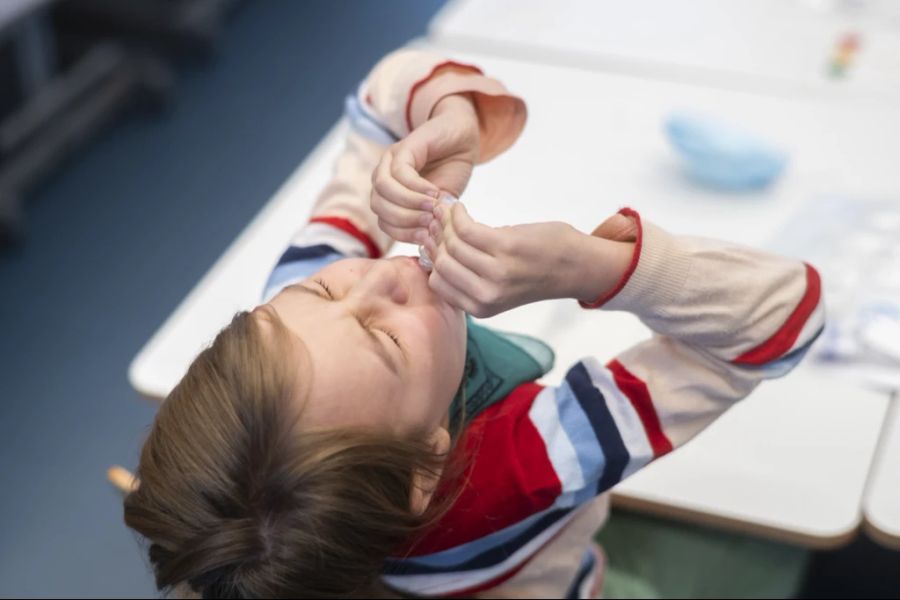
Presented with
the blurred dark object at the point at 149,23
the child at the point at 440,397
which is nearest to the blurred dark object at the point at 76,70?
the blurred dark object at the point at 149,23

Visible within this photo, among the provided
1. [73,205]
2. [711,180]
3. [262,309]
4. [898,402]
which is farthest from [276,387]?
[73,205]

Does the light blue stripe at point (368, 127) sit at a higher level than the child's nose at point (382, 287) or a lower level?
higher

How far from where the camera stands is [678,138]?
131 centimetres

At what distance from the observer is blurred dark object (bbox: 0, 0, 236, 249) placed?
225cm

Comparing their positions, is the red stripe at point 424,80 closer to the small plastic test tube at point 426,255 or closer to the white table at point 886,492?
the small plastic test tube at point 426,255

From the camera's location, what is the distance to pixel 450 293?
2.37 ft

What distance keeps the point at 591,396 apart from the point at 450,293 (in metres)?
0.18

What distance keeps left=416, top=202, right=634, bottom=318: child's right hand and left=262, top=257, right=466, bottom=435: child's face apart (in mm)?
28

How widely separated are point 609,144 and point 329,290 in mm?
626

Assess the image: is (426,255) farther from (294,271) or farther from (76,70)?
(76,70)

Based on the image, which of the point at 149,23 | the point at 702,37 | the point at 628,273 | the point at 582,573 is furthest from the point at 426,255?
the point at 149,23

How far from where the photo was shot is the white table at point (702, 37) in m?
1.45

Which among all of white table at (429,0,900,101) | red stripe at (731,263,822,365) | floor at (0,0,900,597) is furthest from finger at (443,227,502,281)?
floor at (0,0,900,597)

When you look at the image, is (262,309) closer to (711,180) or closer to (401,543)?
(401,543)
